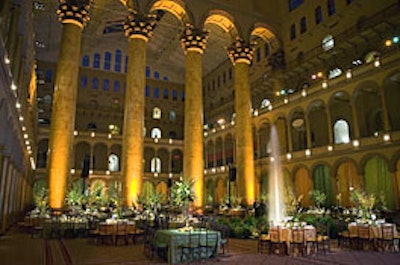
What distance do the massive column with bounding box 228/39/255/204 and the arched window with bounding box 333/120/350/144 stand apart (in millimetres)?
8248

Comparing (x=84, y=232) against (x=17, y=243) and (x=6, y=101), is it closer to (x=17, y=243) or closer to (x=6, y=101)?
(x=17, y=243)

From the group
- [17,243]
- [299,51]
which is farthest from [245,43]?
[17,243]

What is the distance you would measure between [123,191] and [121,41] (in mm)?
26875

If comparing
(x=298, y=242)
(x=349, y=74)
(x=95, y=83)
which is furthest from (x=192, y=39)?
(x=95, y=83)

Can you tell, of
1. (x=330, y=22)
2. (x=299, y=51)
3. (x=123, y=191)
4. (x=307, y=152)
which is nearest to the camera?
(x=123, y=191)

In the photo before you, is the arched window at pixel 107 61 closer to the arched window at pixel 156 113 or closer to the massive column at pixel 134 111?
the arched window at pixel 156 113

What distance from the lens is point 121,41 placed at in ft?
126

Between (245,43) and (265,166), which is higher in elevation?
(245,43)

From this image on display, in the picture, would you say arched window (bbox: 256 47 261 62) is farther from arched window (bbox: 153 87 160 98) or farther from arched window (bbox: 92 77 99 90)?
arched window (bbox: 92 77 99 90)

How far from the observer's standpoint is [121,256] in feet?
27.3

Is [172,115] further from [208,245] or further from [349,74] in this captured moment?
[208,245]

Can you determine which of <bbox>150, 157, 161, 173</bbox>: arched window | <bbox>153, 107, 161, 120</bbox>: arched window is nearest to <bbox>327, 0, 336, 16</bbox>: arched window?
<bbox>153, 107, 161, 120</bbox>: arched window

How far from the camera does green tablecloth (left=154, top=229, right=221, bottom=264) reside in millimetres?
7395

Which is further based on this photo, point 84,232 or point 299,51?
point 299,51
